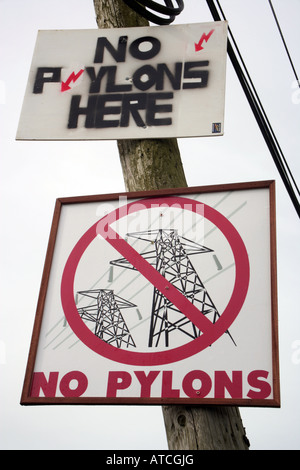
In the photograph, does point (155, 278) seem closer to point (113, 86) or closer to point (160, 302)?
point (160, 302)

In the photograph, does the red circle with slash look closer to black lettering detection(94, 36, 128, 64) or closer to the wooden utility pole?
the wooden utility pole

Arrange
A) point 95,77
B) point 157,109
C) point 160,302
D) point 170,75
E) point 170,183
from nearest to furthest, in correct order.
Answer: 1. point 160,302
2. point 170,183
3. point 157,109
4. point 170,75
5. point 95,77

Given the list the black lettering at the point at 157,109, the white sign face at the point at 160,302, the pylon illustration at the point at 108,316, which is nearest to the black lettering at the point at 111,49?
the black lettering at the point at 157,109

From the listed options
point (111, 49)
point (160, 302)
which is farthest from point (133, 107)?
point (160, 302)

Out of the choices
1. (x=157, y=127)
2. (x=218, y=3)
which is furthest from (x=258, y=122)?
(x=157, y=127)

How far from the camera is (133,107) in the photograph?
3.02 metres

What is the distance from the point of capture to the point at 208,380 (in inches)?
82.8

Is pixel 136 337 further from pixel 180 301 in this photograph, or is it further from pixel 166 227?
pixel 166 227

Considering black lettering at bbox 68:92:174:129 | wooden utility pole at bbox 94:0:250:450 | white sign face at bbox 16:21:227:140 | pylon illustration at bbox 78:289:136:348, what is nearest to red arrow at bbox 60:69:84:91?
white sign face at bbox 16:21:227:140

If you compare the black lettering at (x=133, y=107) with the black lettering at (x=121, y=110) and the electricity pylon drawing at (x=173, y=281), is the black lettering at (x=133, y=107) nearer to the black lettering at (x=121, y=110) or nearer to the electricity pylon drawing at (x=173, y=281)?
the black lettering at (x=121, y=110)

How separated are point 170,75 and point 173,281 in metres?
1.27

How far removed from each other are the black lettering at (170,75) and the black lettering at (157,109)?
6cm

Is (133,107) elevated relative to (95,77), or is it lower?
lower

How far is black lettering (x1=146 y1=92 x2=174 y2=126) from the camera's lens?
2.93 m
